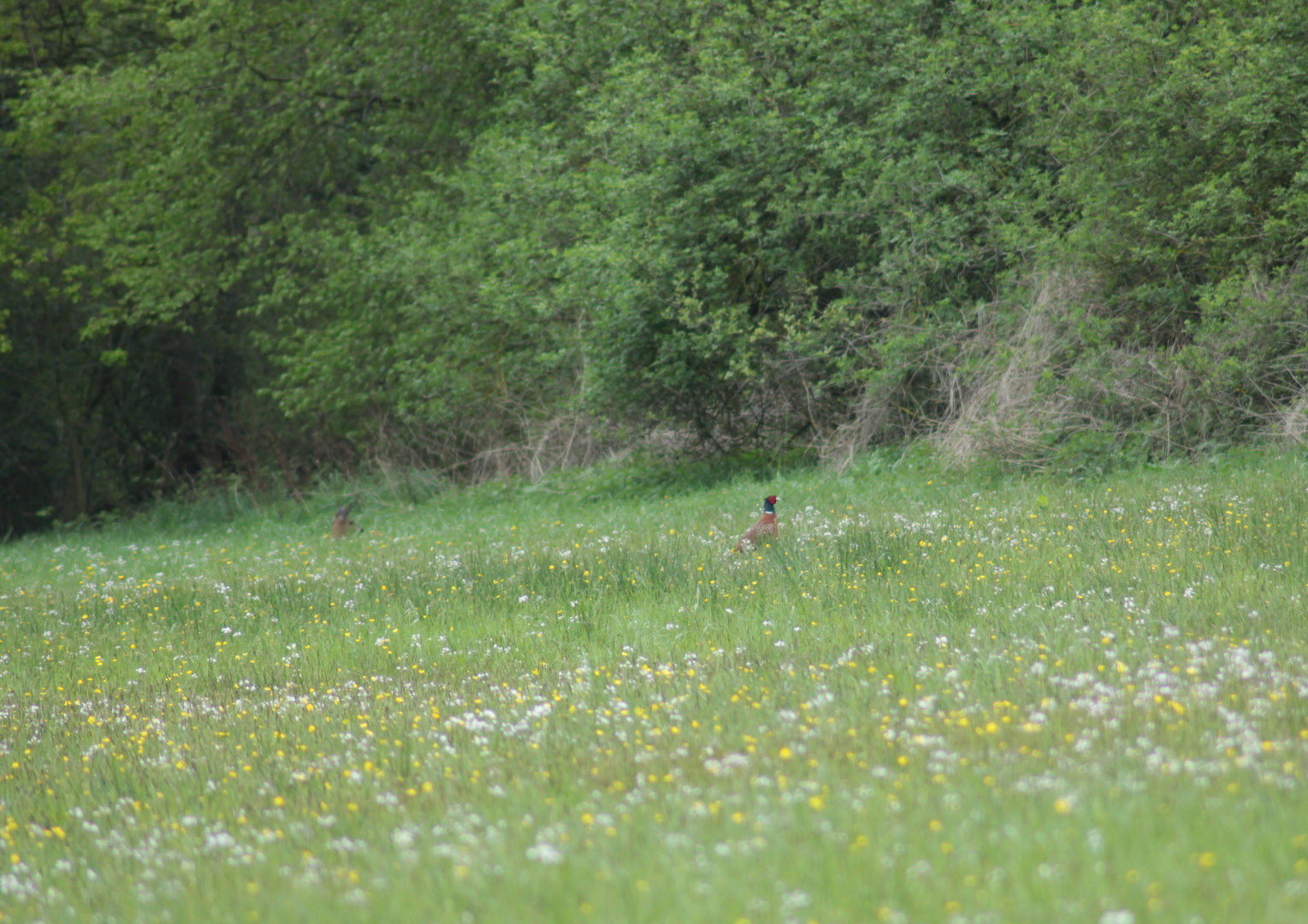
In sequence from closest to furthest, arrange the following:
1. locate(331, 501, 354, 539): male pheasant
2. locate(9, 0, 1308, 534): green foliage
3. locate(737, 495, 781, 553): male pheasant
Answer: locate(737, 495, 781, 553): male pheasant < locate(9, 0, 1308, 534): green foliage < locate(331, 501, 354, 539): male pheasant

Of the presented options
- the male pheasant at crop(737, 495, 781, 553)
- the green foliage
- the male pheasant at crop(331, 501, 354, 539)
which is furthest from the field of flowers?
the male pheasant at crop(331, 501, 354, 539)

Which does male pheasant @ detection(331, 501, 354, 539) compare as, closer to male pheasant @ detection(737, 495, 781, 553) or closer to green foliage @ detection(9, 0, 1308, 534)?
green foliage @ detection(9, 0, 1308, 534)

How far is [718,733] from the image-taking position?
4602 mm

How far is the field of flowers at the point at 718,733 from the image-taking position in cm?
321

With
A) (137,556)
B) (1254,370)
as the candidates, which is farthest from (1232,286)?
(137,556)

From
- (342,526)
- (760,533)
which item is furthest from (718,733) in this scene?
(342,526)

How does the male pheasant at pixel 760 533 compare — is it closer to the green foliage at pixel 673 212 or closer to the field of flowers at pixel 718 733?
the field of flowers at pixel 718 733

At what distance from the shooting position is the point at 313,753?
5.16 meters

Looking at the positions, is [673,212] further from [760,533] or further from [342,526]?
[760,533]

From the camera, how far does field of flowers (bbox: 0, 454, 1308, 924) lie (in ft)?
10.5

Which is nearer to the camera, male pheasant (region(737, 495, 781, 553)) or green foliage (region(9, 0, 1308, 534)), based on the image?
male pheasant (region(737, 495, 781, 553))

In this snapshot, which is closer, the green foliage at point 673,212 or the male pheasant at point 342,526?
the green foliage at point 673,212

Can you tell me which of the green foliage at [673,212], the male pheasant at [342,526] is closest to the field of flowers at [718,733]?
the green foliage at [673,212]

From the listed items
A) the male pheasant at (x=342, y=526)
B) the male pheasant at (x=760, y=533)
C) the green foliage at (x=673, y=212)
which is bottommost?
the male pheasant at (x=342, y=526)
